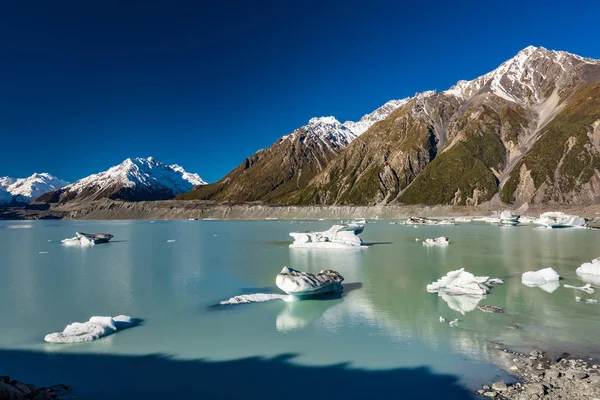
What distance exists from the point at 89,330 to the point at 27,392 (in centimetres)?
551

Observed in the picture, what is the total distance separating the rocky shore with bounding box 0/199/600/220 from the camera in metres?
114

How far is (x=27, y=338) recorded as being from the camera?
42.6ft

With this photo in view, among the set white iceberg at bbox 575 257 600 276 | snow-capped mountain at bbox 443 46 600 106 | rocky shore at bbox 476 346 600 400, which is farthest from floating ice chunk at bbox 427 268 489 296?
snow-capped mountain at bbox 443 46 600 106

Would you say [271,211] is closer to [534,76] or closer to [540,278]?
[540,278]

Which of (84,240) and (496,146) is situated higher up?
(496,146)

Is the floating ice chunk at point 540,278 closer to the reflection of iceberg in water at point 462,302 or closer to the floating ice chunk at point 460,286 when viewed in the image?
the floating ice chunk at point 460,286

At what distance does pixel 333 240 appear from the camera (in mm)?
39906

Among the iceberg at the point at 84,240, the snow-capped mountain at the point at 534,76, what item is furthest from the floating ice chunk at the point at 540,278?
the snow-capped mountain at the point at 534,76

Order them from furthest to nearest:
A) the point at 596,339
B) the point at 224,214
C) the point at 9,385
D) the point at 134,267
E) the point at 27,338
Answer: the point at 224,214
the point at 134,267
the point at 27,338
the point at 596,339
the point at 9,385

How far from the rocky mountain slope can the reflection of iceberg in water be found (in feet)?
403

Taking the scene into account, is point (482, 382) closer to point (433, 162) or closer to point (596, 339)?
point (596, 339)

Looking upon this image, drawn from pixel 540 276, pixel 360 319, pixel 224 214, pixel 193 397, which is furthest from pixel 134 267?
pixel 224 214

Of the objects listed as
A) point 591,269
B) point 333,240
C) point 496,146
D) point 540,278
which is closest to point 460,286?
point 540,278

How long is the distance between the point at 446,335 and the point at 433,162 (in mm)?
160333
